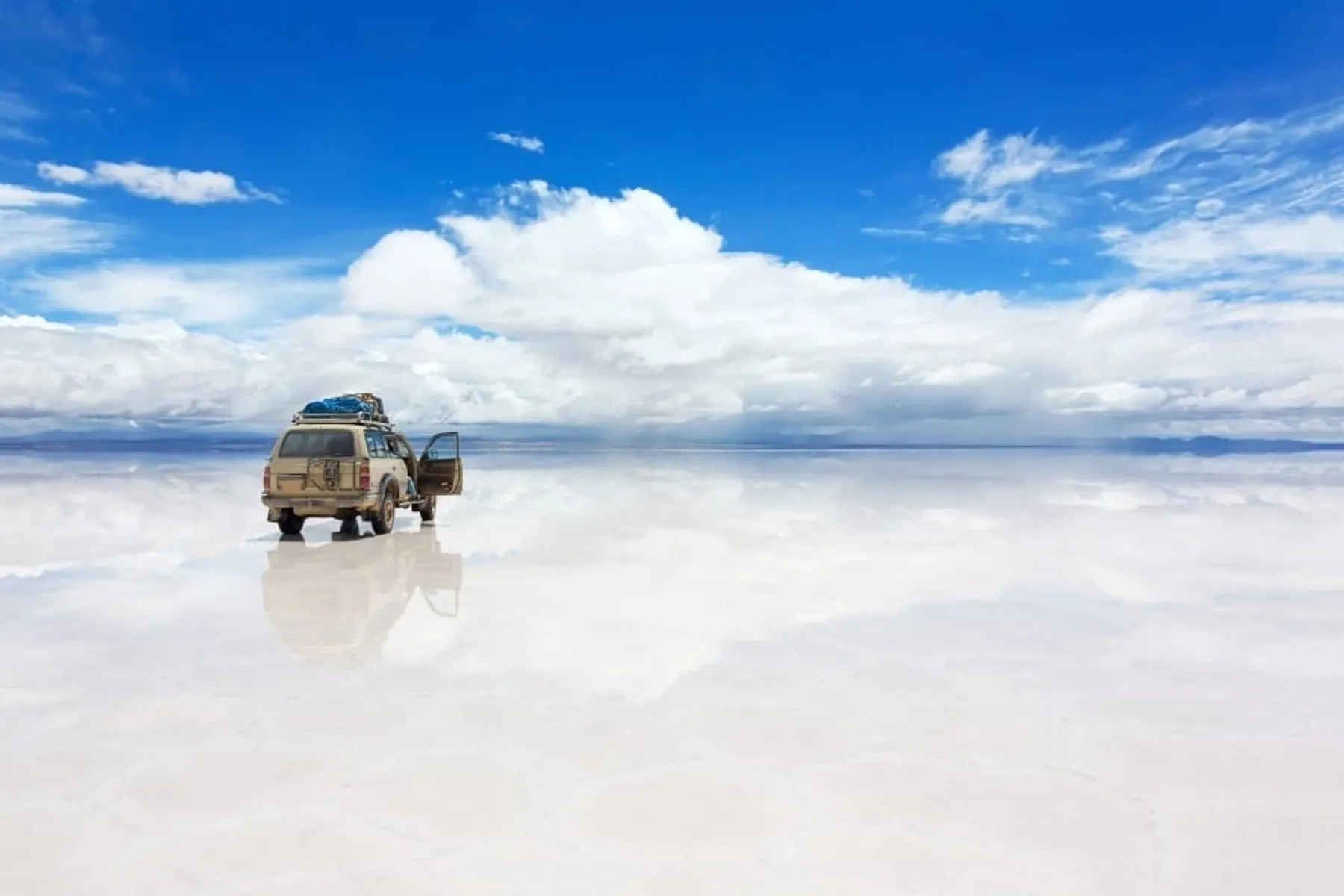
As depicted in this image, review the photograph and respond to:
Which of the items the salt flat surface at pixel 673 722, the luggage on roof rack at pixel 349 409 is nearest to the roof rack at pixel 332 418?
the luggage on roof rack at pixel 349 409

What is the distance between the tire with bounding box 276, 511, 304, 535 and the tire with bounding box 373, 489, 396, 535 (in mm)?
1424

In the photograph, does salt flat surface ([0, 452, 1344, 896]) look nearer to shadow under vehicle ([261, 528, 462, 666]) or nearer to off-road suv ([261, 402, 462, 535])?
shadow under vehicle ([261, 528, 462, 666])

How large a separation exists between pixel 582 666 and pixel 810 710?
2.13m

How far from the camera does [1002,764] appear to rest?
5641mm

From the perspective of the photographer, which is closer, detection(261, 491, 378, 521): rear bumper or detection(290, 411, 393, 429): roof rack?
detection(261, 491, 378, 521): rear bumper

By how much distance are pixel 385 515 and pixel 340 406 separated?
2625mm

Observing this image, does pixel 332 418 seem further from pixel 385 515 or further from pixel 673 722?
pixel 673 722

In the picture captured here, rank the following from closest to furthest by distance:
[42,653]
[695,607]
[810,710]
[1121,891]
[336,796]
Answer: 1. [1121,891]
2. [336,796]
3. [810,710]
4. [42,653]
5. [695,607]

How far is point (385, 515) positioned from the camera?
17766mm

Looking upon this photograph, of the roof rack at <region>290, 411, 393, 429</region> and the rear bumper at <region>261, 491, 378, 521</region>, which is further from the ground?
the roof rack at <region>290, 411, 393, 429</region>

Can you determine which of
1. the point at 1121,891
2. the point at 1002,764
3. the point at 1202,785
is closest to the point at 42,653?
the point at 1002,764

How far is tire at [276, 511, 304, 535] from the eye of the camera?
17.2 m

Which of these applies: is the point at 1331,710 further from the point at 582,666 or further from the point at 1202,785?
the point at 582,666

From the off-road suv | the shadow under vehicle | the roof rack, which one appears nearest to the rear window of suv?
the off-road suv
